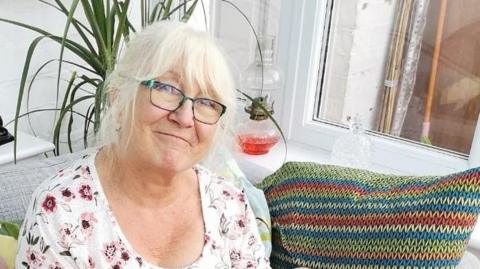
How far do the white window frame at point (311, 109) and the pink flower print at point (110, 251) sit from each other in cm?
120

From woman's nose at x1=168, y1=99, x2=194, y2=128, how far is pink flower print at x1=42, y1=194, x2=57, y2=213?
0.28 m

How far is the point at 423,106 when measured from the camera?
1979mm

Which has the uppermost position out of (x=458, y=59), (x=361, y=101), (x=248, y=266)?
(x=458, y=59)

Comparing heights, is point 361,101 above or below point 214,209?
above

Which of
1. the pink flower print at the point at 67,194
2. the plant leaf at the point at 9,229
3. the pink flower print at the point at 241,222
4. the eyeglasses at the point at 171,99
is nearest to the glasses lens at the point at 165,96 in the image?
the eyeglasses at the point at 171,99

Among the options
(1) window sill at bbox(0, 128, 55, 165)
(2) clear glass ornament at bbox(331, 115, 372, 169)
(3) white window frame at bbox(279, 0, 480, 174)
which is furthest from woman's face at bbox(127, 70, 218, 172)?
(3) white window frame at bbox(279, 0, 480, 174)

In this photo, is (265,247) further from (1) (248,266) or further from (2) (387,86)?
(2) (387,86)

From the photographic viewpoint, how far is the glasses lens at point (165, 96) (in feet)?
3.36

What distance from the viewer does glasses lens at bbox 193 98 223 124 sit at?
1056mm

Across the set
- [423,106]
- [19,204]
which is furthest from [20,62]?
[423,106]

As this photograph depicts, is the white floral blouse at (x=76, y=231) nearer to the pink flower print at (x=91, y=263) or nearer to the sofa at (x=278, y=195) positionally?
the pink flower print at (x=91, y=263)

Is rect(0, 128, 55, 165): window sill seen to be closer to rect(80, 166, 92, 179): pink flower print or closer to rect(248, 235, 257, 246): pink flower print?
rect(80, 166, 92, 179): pink flower print

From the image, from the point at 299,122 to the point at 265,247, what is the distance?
3.10 feet

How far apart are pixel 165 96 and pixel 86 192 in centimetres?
25
